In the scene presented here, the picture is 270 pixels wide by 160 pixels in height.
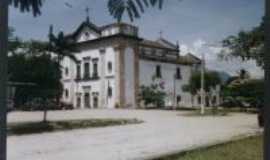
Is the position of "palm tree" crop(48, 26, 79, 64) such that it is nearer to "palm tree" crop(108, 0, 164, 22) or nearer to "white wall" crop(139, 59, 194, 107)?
"palm tree" crop(108, 0, 164, 22)

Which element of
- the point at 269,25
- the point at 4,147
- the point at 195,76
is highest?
the point at 195,76

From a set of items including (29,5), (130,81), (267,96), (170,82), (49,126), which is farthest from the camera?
(170,82)

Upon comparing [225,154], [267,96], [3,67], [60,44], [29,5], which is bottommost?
[225,154]

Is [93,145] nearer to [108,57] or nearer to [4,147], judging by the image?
[4,147]

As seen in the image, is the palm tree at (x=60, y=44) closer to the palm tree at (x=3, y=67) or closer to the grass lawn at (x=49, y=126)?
the palm tree at (x=3, y=67)

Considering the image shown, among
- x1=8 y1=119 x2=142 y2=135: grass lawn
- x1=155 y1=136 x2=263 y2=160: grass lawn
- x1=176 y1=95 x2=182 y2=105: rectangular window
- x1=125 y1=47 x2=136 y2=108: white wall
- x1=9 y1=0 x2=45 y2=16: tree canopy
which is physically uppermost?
x1=125 y1=47 x2=136 y2=108: white wall

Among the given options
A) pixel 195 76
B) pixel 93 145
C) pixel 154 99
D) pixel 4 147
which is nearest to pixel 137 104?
pixel 154 99

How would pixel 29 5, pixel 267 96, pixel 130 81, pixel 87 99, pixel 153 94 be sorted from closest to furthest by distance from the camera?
pixel 267 96 < pixel 29 5 < pixel 87 99 < pixel 130 81 < pixel 153 94

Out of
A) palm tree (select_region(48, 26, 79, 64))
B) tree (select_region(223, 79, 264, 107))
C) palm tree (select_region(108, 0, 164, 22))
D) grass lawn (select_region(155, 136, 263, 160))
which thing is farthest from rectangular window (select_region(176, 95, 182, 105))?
palm tree (select_region(108, 0, 164, 22))

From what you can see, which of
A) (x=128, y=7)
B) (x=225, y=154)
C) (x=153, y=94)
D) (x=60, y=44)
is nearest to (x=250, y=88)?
(x=225, y=154)

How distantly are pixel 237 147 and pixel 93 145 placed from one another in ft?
10.7

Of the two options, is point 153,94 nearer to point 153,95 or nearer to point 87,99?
point 153,95

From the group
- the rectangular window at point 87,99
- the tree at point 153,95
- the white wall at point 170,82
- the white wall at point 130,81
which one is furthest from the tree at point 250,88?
the white wall at point 170,82

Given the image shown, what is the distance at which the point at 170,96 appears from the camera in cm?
3588
